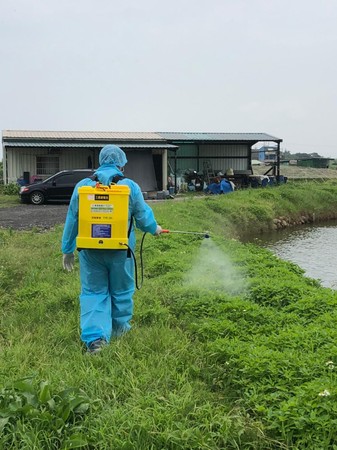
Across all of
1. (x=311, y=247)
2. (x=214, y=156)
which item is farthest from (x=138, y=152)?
(x=311, y=247)

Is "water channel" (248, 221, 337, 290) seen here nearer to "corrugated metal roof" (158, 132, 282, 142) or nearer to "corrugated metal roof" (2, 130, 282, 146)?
"corrugated metal roof" (158, 132, 282, 142)

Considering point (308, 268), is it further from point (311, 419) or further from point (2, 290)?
point (311, 419)

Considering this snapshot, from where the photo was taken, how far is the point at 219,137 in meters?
27.4

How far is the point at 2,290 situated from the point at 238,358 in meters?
3.81

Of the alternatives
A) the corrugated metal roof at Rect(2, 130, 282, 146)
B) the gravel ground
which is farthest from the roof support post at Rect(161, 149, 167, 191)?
the gravel ground

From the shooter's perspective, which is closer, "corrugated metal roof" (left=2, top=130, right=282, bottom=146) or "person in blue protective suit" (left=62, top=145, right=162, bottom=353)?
"person in blue protective suit" (left=62, top=145, right=162, bottom=353)

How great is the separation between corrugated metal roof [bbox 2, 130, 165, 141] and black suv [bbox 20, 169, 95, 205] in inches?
190

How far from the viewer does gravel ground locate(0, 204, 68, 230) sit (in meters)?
12.5

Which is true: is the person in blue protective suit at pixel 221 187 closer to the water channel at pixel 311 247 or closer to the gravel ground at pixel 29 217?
the water channel at pixel 311 247

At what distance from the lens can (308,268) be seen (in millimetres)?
9961

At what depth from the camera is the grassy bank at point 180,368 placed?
2703 mm

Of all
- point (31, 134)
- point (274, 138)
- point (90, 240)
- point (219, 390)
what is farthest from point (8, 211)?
point (274, 138)

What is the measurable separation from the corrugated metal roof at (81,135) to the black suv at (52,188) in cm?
482

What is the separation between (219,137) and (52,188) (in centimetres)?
1168
